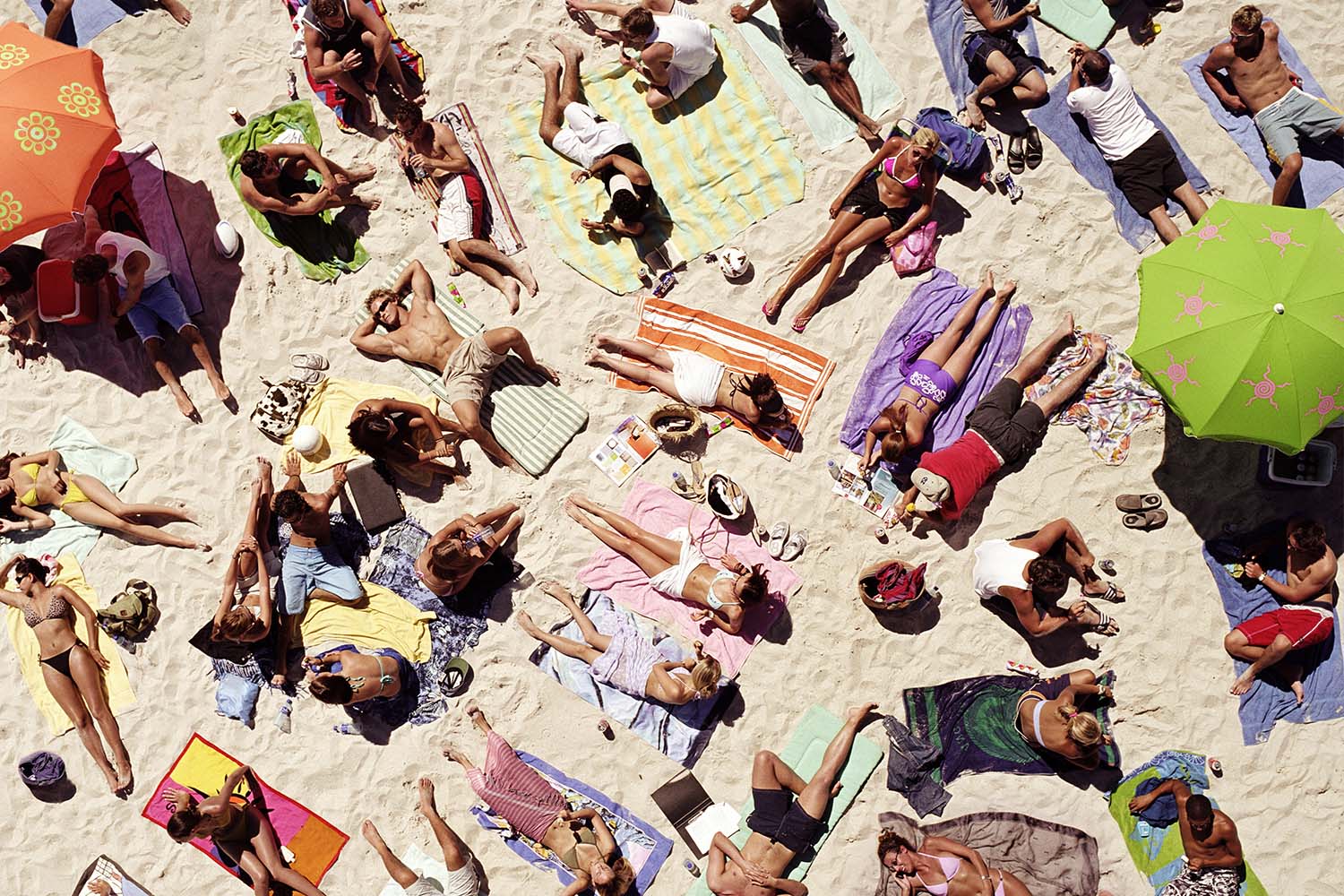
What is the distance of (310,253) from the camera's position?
28.0ft

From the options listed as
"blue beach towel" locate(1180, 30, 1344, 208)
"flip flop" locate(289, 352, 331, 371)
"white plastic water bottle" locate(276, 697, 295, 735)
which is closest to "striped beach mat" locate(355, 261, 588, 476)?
"flip flop" locate(289, 352, 331, 371)

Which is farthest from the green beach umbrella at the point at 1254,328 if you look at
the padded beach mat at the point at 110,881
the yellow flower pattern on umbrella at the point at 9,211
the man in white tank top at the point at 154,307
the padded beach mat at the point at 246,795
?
the padded beach mat at the point at 110,881

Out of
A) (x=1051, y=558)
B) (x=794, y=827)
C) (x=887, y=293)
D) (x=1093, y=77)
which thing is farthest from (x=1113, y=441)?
(x=794, y=827)

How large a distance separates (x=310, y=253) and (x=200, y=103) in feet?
5.80

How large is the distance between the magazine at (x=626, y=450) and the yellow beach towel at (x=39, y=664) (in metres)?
4.29

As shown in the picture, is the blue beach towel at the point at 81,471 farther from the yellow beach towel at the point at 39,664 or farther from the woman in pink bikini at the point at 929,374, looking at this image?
the woman in pink bikini at the point at 929,374

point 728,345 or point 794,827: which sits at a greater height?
point 728,345

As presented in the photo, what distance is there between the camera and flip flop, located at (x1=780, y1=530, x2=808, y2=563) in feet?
25.5

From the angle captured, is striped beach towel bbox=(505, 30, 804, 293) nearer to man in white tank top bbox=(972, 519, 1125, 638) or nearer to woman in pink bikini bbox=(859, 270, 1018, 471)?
woman in pink bikini bbox=(859, 270, 1018, 471)

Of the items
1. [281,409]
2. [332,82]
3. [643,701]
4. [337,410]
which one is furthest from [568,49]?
[643,701]

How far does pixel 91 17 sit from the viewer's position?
29.8 ft

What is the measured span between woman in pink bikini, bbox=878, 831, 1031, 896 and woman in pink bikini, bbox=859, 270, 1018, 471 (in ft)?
9.17

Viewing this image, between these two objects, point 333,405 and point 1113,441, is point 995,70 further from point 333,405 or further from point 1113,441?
point 333,405

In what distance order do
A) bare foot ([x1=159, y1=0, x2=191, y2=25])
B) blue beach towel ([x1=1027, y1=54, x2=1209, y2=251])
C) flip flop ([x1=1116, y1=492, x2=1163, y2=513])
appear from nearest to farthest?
flip flop ([x1=1116, y1=492, x2=1163, y2=513])
blue beach towel ([x1=1027, y1=54, x2=1209, y2=251])
bare foot ([x1=159, y1=0, x2=191, y2=25])
